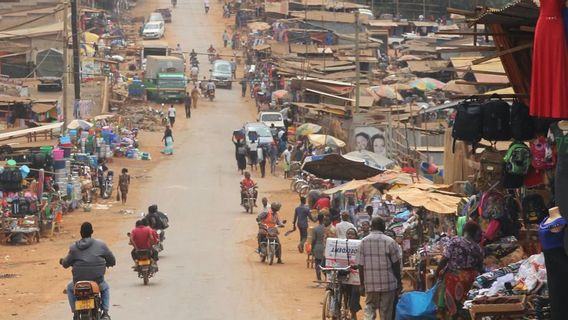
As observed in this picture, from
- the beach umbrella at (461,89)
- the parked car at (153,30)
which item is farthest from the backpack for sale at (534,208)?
the parked car at (153,30)

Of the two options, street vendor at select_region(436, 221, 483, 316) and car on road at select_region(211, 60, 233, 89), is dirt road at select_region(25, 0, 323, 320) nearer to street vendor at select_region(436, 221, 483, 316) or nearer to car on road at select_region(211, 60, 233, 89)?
street vendor at select_region(436, 221, 483, 316)

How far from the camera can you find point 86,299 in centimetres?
1455

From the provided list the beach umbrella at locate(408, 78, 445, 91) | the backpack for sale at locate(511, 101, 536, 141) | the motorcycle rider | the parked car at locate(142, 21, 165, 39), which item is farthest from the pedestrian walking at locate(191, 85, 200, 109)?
the backpack for sale at locate(511, 101, 536, 141)

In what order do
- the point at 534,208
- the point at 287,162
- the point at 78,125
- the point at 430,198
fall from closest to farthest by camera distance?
the point at 534,208 < the point at 430,198 < the point at 78,125 < the point at 287,162

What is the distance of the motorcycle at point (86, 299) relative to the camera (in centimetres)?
1452

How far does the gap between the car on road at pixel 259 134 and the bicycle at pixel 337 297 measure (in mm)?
29577

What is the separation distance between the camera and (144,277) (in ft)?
68.4

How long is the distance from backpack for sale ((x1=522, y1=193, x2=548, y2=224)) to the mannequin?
273cm

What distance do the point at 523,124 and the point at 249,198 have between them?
68.6ft

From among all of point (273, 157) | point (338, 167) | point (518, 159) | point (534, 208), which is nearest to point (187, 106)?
point (273, 157)

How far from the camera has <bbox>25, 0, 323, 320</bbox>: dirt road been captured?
18489 millimetres

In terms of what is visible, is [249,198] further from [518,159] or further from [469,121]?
[518,159]

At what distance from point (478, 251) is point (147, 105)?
1930 inches

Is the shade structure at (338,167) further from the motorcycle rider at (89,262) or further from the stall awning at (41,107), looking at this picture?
the stall awning at (41,107)
